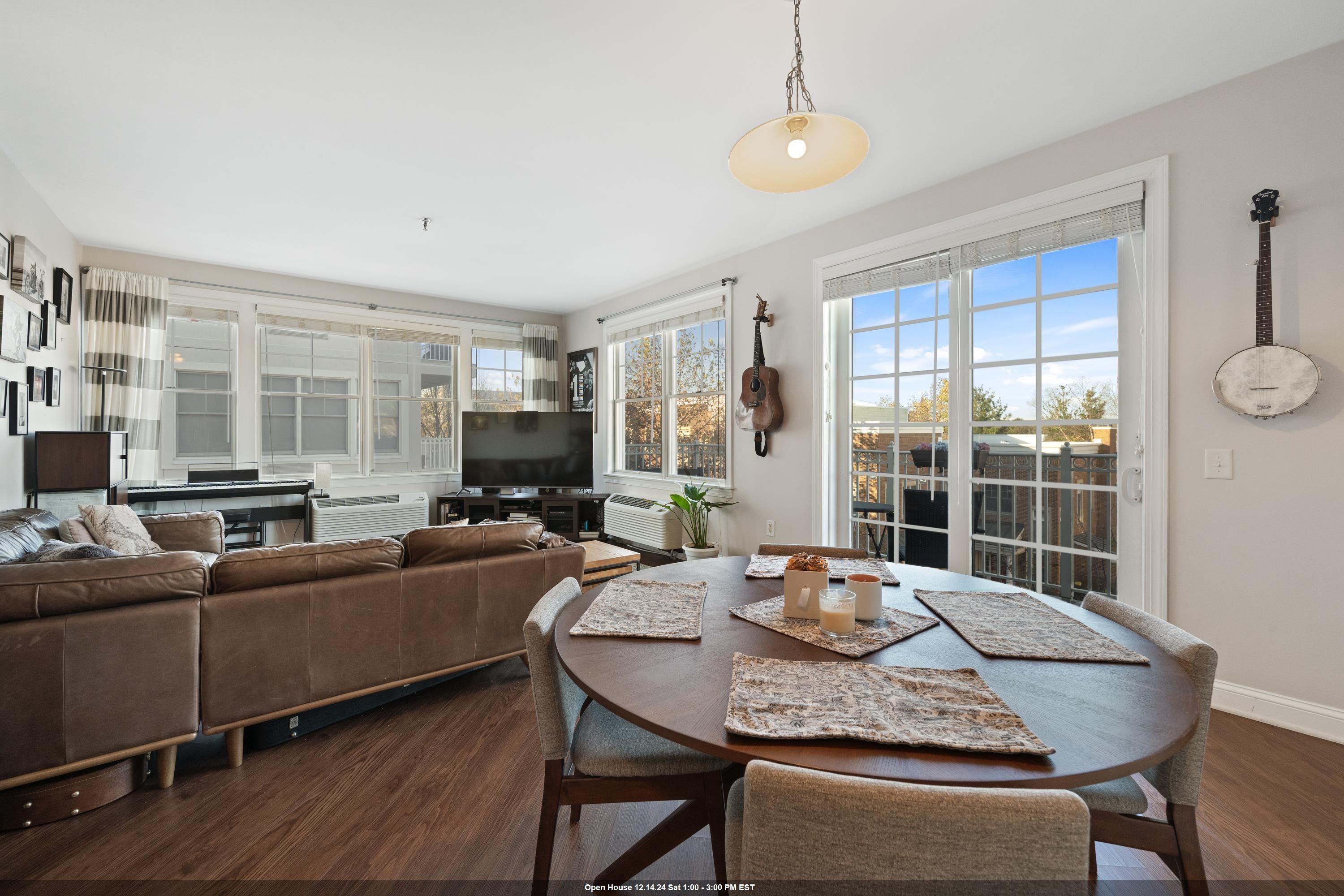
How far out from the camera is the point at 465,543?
7.61 feet

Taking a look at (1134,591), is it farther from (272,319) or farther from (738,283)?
(272,319)

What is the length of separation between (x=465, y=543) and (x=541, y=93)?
1854 millimetres

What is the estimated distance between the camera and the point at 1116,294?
259 cm

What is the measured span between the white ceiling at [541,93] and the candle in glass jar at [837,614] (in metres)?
1.85

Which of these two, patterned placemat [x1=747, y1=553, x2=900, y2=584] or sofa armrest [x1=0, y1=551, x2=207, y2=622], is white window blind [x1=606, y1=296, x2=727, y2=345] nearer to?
patterned placemat [x1=747, y1=553, x2=900, y2=584]

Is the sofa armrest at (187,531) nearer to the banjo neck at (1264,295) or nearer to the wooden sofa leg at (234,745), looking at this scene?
the wooden sofa leg at (234,745)

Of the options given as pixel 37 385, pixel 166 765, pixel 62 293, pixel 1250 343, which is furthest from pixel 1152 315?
pixel 62 293

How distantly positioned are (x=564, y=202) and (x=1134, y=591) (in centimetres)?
353

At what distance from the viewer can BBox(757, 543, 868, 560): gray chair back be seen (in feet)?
6.84

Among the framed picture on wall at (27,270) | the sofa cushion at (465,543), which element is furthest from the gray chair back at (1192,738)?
the framed picture on wall at (27,270)

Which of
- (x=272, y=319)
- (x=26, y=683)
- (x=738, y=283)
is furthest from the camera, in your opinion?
(x=272, y=319)

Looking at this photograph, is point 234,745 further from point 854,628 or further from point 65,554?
point 854,628

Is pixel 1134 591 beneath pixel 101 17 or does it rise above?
beneath

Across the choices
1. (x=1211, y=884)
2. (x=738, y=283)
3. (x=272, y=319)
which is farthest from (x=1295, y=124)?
(x=272, y=319)
